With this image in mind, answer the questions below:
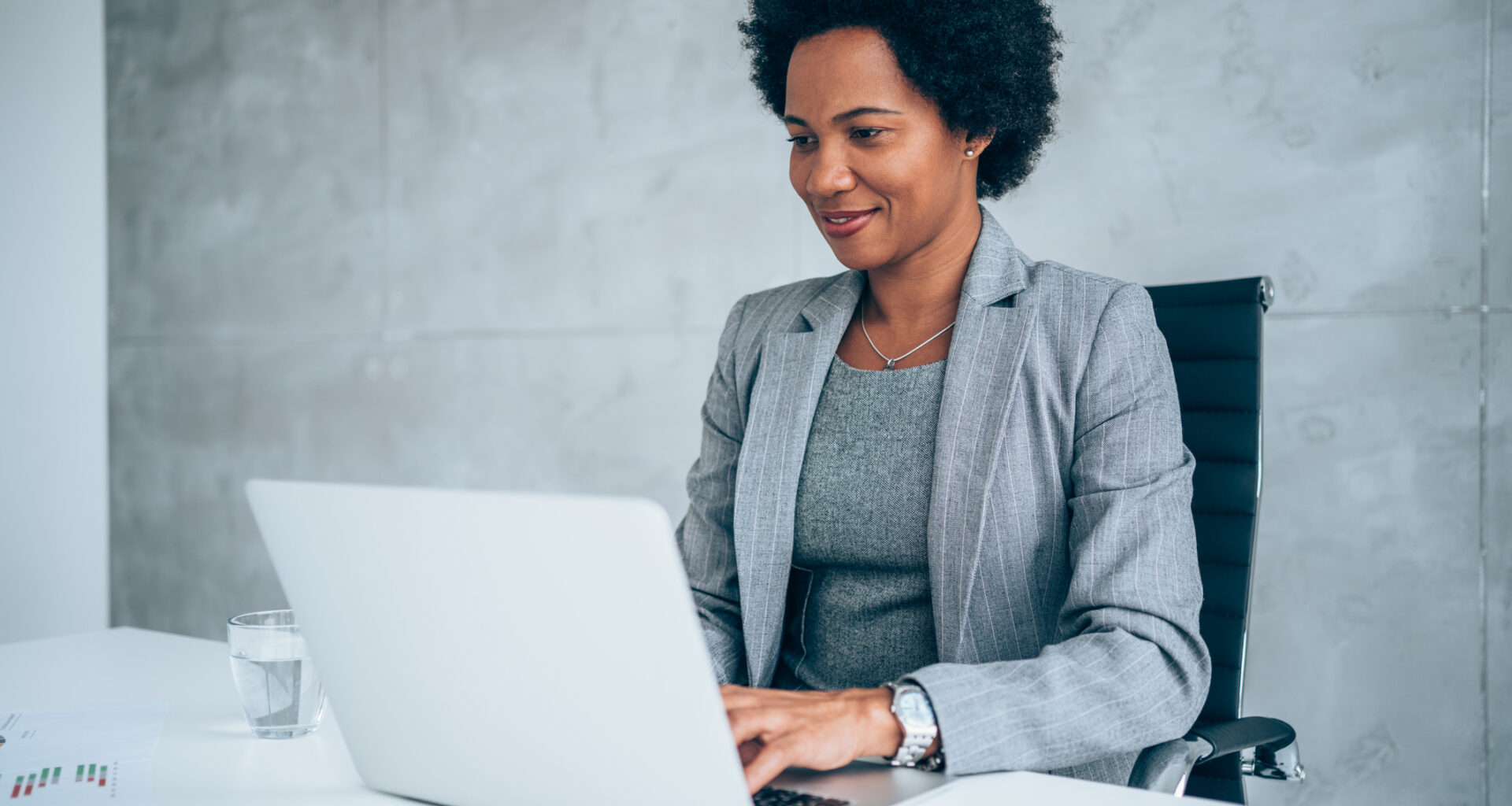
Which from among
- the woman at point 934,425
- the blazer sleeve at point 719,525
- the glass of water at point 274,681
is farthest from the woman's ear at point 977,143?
the glass of water at point 274,681

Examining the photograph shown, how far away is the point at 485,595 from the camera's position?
68 centimetres

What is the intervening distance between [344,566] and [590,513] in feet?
0.69

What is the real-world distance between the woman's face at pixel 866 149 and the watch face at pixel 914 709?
613mm

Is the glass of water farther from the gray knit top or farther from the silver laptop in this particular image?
the gray knit top

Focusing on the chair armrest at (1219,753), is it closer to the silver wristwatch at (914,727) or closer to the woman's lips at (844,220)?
the silver wristwatch at (914,727)

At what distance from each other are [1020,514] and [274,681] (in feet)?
2.50

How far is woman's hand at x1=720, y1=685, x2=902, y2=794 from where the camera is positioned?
0.80 m

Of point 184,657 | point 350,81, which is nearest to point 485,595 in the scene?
point 184,657

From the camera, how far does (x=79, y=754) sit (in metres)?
0.95

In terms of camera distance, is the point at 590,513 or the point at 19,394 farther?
the point at 19,394

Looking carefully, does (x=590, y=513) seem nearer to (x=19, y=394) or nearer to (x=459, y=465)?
(x=19, y=394)

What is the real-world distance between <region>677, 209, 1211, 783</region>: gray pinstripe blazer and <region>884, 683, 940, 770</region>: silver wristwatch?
1cm

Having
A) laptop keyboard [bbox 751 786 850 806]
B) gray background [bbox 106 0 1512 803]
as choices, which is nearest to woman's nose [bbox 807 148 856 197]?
laptop keyboard [bbox 751 786 850 806]

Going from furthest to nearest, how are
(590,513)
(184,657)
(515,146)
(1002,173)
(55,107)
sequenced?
1. (515,146)
2. (55,107)
3. (1002,173)
4. (184,657)
5. (590,513)
